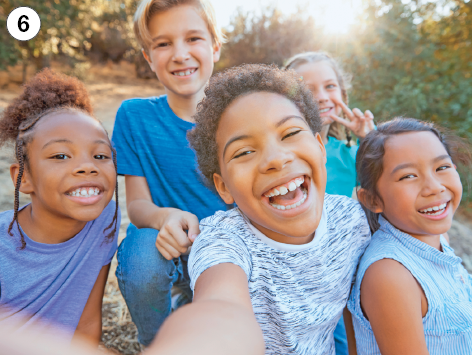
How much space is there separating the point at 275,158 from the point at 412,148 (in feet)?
2.65

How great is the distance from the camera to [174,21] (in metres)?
2.24

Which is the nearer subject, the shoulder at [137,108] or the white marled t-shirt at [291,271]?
the white marled t-shirt at [291,271]

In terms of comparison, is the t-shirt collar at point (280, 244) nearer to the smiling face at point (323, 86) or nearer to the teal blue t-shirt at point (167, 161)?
the teal blue t-shirt at point (167, 161)

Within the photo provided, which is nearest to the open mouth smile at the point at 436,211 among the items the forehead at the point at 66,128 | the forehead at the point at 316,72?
the forehead at the point at 316,72

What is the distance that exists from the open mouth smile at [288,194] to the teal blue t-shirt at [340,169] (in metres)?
1.03

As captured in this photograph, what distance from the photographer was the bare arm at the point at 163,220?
1.69m

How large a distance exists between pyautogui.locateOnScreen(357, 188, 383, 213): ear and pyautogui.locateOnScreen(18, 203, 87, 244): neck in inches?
61.7

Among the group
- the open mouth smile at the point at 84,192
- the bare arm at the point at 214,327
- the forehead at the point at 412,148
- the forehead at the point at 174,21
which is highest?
the forehead at the point at 174,21

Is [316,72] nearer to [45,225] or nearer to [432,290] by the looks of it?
[432,290]

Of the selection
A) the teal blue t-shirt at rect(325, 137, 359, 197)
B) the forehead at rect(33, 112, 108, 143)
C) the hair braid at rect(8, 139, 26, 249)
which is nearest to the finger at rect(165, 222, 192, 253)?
the forehead at rect(33, 112, 108, 143)

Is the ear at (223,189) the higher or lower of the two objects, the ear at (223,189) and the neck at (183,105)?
the lower

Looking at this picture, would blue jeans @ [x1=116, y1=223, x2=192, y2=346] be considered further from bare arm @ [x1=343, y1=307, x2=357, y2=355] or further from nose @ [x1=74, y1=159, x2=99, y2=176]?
bare arm @ [x1=343, y1=307, x2=357, y2=355]

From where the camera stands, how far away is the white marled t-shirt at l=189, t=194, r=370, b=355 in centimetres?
141

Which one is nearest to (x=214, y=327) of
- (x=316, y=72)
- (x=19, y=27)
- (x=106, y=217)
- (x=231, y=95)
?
(x=231, y=95)
